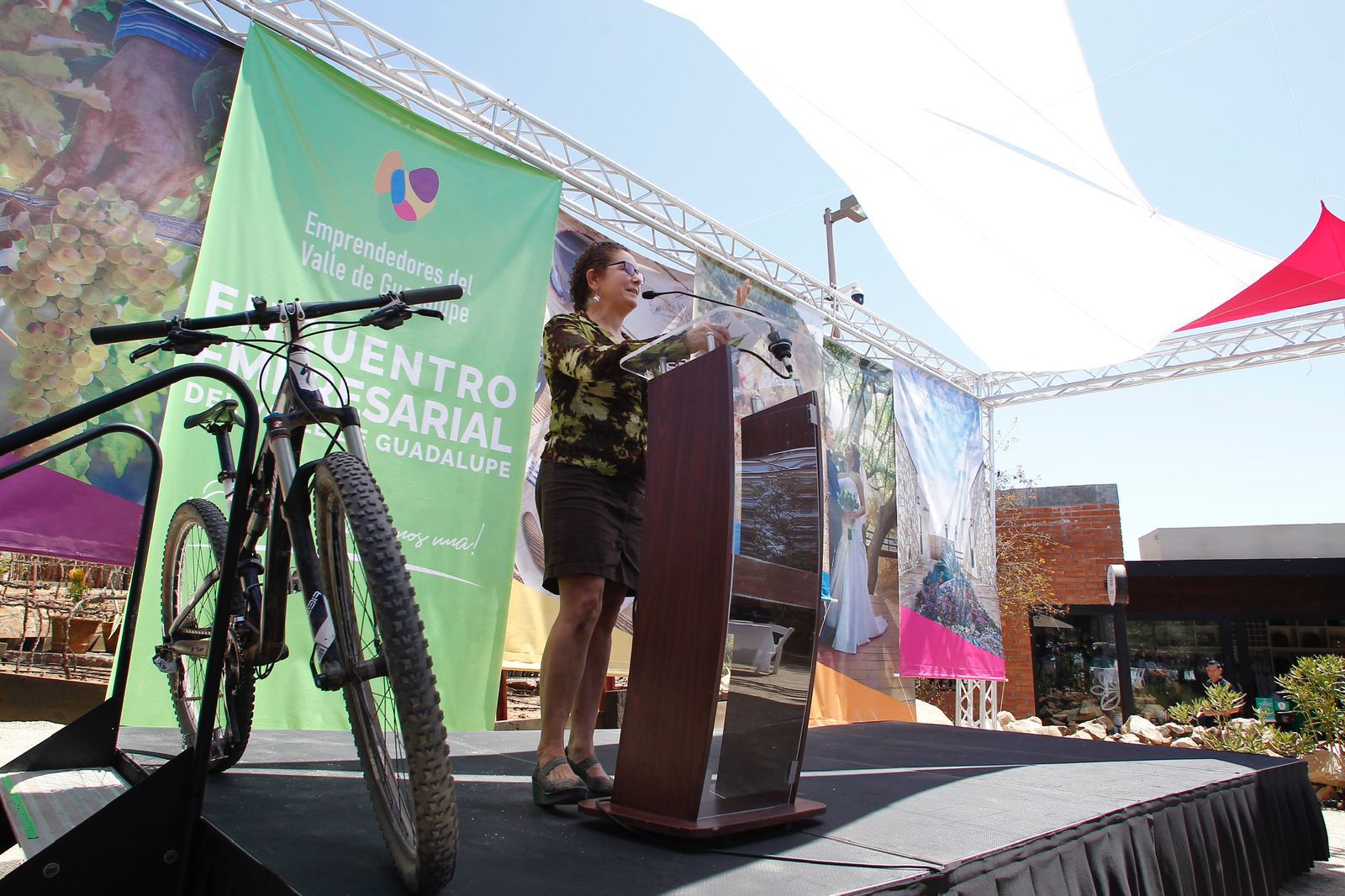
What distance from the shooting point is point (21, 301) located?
294 cm

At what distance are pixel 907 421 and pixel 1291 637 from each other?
274 inches

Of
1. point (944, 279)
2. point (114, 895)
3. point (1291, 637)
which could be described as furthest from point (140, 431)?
point (1291, 637)

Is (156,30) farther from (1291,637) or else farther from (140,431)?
(1291,637)

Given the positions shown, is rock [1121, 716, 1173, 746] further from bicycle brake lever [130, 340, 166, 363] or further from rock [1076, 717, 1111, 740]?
bicycle brake lever [130, 340, 166, 363]

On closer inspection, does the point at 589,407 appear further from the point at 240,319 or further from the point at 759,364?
the point at 759,364

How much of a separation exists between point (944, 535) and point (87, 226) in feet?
22.7

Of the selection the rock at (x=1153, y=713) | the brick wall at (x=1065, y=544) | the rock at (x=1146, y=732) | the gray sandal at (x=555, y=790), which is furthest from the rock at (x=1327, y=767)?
the gray sandal at (x=555, y=790)

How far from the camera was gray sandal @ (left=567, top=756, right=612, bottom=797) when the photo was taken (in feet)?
5.90

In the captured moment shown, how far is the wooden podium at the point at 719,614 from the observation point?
1.47 metres

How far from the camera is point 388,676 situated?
1.15 meters

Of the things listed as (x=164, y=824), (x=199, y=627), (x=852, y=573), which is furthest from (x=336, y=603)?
(x=852, y=573)

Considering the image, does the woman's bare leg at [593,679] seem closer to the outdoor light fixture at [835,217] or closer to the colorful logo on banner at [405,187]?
the colorful logo on banner at [405,187]

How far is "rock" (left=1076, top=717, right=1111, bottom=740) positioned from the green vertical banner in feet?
24.7

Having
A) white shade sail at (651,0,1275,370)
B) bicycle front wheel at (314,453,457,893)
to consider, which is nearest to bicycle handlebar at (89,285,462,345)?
bicycle front wheel at (314,453,457,893)
